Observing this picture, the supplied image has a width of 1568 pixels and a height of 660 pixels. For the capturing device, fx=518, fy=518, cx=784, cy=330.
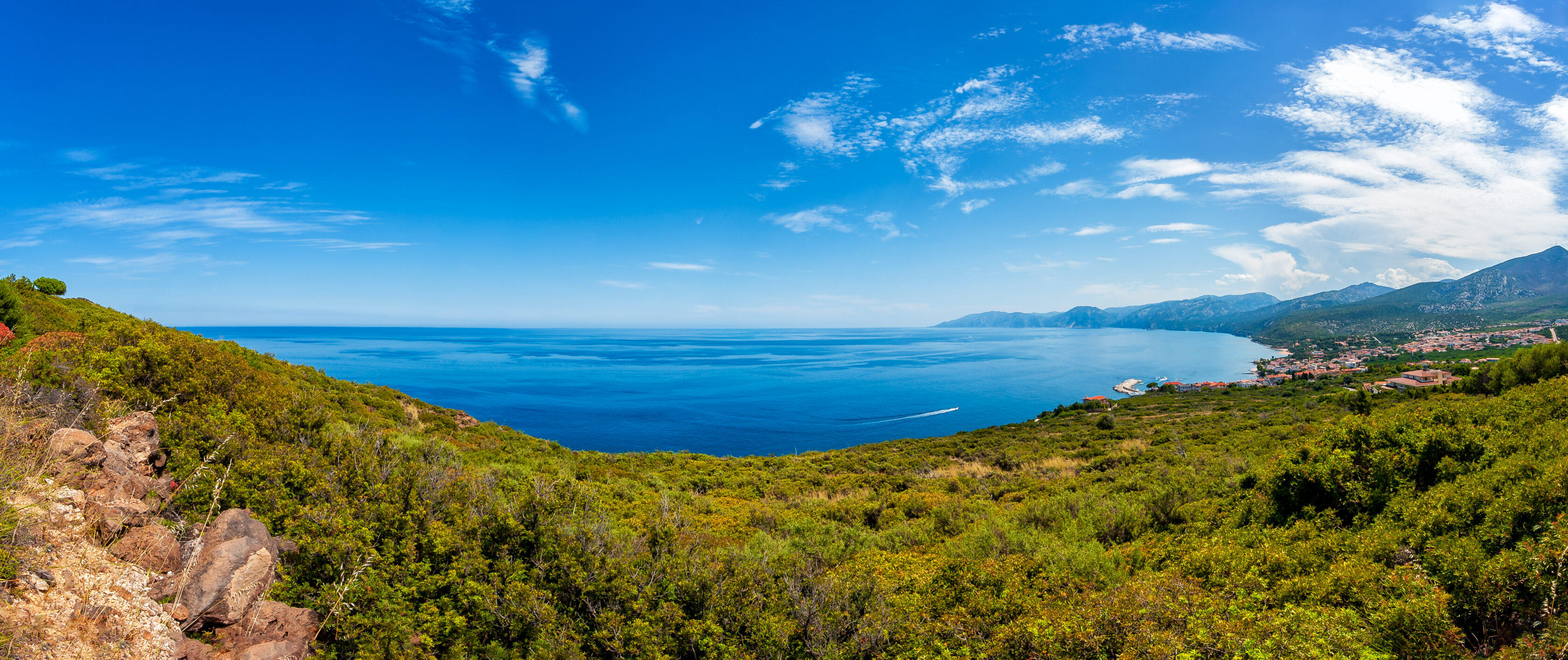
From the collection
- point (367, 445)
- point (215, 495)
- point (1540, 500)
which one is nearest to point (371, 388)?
point (367, 445)

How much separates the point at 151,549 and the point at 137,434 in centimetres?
346

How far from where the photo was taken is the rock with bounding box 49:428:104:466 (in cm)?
541

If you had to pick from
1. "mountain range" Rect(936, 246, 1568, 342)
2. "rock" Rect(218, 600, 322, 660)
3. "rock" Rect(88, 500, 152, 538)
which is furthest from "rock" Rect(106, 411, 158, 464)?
"mountain range" Rect(936, 246, 1568, 342)

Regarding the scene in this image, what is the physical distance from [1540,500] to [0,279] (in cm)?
2662

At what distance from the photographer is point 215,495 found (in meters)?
5.49

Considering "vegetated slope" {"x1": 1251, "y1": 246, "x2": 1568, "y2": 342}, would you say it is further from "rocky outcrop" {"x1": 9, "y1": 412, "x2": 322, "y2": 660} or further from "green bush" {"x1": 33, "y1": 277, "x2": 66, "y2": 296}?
"green bush" {"x1": 33, "y1": 277, "x2": 66, "y2": 296}

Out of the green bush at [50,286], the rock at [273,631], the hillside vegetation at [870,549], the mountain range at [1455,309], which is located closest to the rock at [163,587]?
the rock at [273,631]

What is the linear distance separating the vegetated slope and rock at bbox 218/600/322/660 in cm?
18773

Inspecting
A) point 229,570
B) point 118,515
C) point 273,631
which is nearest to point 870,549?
point 273,631

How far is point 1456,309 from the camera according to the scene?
545 ft

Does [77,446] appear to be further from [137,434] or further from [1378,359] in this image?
[1378,359]

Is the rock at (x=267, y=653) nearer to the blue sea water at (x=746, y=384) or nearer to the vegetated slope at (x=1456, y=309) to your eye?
the blue sea water at (x=746, y=384)

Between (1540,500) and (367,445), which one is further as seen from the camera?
(367,445)

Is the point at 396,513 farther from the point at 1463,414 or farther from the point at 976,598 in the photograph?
the point at 1463,414
